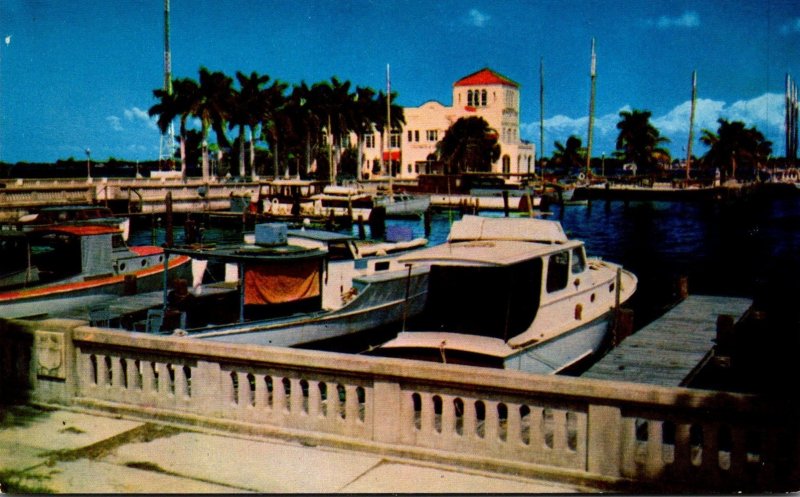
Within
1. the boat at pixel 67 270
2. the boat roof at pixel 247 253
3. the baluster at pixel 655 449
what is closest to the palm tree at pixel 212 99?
the boat at pixel 67 270

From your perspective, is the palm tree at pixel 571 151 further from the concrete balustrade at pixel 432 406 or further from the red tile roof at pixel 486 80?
the concrete balustrade at pixel 432 406

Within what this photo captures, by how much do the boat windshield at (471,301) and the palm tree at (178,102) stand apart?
68557mm

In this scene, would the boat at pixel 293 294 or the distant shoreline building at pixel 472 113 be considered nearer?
the boat at pixel 293 294

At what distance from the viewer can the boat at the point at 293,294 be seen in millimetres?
20266

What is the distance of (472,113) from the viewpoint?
114062 mm

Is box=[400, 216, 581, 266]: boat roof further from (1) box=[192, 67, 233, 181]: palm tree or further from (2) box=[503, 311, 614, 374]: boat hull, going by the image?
(1) box=[192, 67, 233, 181]: palm tree

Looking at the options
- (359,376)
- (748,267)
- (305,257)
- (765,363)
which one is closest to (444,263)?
(305,257)

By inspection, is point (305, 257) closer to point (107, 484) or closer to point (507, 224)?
point (507, 224)

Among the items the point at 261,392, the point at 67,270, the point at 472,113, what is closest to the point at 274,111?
the point at 472,113

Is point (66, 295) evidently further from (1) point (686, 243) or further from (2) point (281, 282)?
(1) point (686, 243)

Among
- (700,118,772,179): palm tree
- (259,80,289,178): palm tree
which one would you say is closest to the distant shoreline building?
(259,80,289,178): palm tree

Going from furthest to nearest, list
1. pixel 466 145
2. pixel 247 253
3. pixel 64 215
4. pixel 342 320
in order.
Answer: pixel 466 145
pixel 64 215
pixel 342 320
pixel 247 253

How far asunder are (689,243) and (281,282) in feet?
158

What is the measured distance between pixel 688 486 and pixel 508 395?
1.84m
